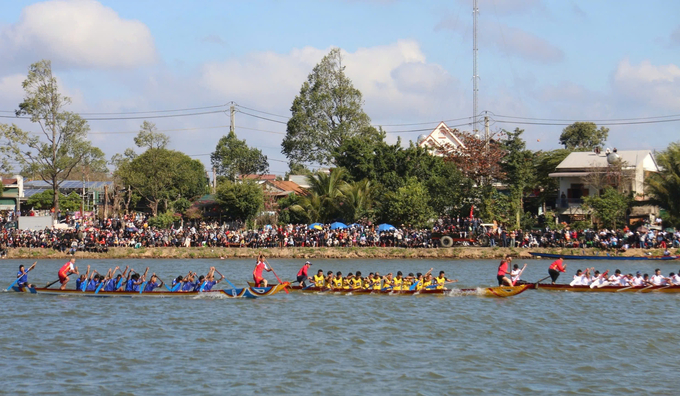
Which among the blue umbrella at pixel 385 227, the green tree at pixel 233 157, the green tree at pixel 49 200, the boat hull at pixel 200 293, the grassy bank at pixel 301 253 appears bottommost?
the boat hull at pixel 200 293

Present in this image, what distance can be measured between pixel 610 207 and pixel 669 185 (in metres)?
3.86

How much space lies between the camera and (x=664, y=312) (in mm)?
23109

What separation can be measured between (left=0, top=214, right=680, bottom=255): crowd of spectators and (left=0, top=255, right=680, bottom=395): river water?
1290cm

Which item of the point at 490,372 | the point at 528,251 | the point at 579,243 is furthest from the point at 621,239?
the point at 490,372

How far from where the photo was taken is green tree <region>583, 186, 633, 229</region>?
137 ft

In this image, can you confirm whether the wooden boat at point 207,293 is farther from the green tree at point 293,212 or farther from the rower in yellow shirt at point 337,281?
the green tree at point 293,212

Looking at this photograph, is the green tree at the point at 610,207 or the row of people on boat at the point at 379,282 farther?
the green tree at the point at 610,207

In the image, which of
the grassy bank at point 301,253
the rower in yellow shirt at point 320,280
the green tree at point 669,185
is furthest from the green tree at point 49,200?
the green tree at point 669,185

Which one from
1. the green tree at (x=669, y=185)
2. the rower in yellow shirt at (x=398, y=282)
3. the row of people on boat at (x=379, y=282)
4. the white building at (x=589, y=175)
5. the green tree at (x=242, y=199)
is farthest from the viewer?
the green tree at (x=242, y=199)

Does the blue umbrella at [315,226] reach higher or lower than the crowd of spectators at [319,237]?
higher

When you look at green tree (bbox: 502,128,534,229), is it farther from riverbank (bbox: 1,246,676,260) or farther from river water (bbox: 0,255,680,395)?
river water (bbox: 0,255,680,395)

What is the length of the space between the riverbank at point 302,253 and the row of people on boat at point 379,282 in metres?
13.2

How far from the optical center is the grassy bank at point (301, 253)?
3906 cm

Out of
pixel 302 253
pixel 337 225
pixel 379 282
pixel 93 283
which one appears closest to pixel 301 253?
pixel 302 253
